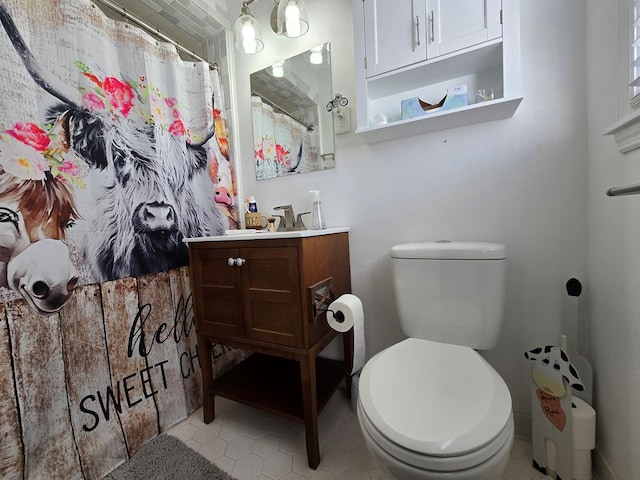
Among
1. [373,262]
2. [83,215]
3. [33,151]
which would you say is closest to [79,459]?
[83,215]

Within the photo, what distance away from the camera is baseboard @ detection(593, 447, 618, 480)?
32.2 inches

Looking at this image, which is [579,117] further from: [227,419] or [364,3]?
[227,419]

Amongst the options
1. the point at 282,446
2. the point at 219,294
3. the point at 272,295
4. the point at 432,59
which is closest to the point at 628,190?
the point at 432,59

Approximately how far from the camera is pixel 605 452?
0.85 metres

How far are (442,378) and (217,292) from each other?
0.89 metres

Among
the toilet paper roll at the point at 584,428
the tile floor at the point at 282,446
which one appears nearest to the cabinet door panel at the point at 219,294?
the tile floor at the point at 282,446

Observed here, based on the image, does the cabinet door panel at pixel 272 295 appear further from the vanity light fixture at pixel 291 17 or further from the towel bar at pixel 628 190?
the vanity light fixture at pixel 291 17

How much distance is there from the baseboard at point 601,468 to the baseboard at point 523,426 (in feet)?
0.61

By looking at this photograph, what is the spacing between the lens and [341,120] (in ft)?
4.23

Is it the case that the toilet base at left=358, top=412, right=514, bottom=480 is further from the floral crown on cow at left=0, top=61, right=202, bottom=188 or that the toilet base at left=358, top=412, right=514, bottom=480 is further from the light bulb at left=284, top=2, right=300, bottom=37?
the light bulb at left=284, top=2, right=300, bottom=37

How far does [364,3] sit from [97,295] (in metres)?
1.55

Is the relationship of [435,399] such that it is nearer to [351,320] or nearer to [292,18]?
[351,320]

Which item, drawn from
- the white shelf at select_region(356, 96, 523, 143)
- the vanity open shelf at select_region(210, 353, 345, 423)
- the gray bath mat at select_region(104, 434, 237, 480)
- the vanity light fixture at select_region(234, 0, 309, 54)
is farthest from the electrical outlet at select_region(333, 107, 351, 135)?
the gray bath mat at select_region(104, 434, 237, 480)

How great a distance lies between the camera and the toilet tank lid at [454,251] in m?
0.90
